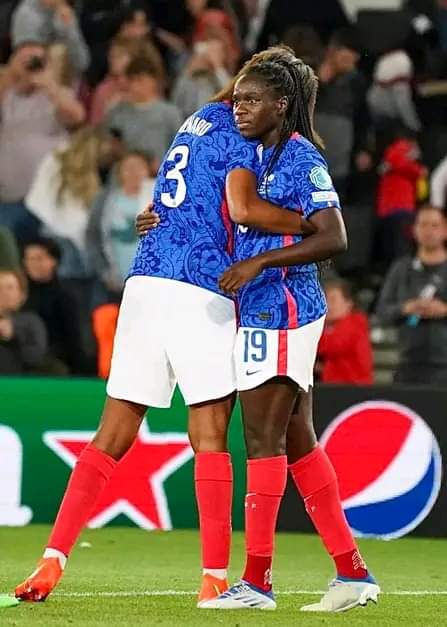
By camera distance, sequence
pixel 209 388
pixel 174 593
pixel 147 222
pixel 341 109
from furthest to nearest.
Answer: pixel 341 109 < pixel 174 593 < pixel 147 222 < pixel 209 388

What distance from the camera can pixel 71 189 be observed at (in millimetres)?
13633

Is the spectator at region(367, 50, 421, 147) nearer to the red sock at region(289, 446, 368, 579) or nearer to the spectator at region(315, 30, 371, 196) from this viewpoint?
the spectator at region(315, 30, 371, 196)

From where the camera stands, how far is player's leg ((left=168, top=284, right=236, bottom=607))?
6496mm

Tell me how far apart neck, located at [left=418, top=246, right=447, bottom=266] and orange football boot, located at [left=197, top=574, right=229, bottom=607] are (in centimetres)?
602

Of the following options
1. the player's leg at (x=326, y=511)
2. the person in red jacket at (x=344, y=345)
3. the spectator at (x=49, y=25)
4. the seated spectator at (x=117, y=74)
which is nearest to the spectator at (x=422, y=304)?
the person in red jacket at (x=344, y=345)

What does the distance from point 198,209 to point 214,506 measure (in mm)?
1106

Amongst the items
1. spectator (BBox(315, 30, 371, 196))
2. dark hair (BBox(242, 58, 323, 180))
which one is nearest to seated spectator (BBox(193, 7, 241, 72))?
spectator (BBox(315, 30, 371, 196))

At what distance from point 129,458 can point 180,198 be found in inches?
167

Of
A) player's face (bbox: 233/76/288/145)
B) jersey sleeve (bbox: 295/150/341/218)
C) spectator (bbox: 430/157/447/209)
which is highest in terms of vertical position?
player's face (bbox: 233/76/288/145)

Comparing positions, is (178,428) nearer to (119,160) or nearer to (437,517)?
(437,517)

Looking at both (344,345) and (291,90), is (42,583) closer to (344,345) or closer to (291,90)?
(291,90)

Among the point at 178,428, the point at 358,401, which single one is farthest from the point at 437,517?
the point at 178,428

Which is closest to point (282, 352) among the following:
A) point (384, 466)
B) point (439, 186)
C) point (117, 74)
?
point (384, 466)

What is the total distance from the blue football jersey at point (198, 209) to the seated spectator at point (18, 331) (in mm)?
5424
